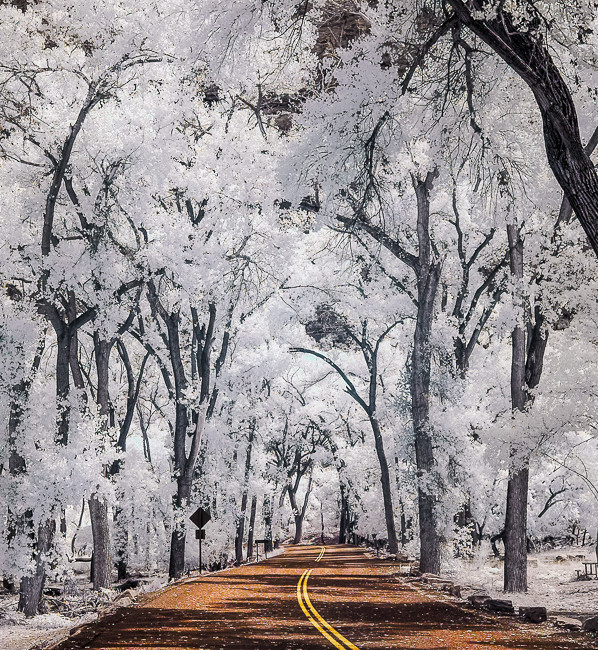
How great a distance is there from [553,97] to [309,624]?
974cm

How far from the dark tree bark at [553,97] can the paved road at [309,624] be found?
20.2 ft

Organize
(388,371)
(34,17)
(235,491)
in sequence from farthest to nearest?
(388,371) < (235,491) < (34,17)

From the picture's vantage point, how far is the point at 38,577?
64.7 feet

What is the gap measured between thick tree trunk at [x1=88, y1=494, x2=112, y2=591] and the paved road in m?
2.76

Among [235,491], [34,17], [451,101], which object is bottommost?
[235,491]

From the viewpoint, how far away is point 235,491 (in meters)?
40.9

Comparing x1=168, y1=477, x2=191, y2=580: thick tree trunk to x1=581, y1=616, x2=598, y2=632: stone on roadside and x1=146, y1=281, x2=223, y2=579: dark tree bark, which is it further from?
x1=581, y1=616, x2=598, y2=632: stone on roadside

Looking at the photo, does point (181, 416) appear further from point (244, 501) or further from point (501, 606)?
point (244, 501)

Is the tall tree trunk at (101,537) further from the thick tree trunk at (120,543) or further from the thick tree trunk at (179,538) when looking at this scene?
the thick tree trunk at (120,543)

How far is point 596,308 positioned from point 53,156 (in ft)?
46.4

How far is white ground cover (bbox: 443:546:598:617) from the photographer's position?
61.5 feet

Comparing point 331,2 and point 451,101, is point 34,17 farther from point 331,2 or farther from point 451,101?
point 451,101

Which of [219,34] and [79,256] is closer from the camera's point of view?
[219,34]

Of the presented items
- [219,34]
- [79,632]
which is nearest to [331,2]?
[219,34]
